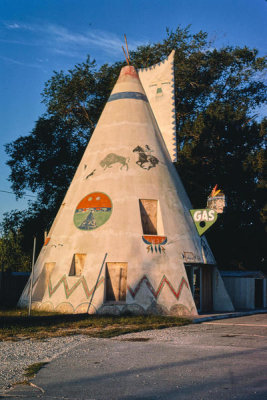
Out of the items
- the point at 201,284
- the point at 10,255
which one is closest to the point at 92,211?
the point at 201,284

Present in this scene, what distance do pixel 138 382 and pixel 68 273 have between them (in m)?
10.5

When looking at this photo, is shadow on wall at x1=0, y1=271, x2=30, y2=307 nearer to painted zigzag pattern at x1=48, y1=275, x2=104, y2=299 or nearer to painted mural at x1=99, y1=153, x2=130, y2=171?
painted zigzag pattern at x1=48, y1=275, x2=104, y2=299

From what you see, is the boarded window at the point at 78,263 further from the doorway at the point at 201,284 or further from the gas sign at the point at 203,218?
the gas sign at the point at 203,218

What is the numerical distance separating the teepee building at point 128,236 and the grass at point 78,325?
1.36m

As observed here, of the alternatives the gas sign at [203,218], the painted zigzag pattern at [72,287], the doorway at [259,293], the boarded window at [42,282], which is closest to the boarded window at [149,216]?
the gas sign at [203,218]

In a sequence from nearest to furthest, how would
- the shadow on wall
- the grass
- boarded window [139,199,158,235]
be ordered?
1. the grass
2. boarded window [139,199,158,235]
3. the shadow on wall

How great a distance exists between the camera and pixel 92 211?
1708cm

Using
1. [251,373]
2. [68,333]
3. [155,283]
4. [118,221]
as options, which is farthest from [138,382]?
[118,221]

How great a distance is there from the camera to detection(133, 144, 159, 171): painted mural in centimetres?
1806

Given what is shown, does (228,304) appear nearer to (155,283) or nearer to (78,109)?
(155,283)

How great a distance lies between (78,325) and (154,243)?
5014 mm

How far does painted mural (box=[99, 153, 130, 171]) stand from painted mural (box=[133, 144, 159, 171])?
0.54 meters

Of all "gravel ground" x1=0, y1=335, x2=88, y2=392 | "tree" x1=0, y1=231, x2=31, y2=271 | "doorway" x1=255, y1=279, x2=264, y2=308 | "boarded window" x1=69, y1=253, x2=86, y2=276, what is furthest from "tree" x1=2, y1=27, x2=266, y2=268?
"tree" x1=0, y1=231, x2=31, y2=271

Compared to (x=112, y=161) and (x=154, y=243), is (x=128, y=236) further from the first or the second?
(x=112, y=161)
